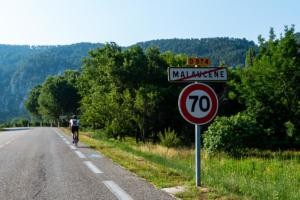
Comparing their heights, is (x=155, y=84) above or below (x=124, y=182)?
above

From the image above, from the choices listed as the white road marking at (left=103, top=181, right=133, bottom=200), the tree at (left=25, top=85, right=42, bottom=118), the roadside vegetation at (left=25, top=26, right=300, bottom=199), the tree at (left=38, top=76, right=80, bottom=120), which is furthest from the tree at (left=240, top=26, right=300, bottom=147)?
the tree at (left=25, top=85, right=42, bottom=118)

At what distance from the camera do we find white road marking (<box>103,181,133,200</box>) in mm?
8484

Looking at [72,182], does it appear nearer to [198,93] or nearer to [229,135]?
[198,93]

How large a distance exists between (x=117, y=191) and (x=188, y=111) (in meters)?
2.10

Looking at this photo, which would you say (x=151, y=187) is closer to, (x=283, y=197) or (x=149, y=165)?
(x=283, y=197)

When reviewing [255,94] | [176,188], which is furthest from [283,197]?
[255,94]

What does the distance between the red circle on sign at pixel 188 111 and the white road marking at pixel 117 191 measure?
189 cm

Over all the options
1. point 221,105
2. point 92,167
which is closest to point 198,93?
point 92,167

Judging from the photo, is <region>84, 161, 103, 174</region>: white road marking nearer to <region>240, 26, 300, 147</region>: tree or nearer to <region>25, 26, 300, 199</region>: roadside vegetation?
<region>25, 26, 300, 199</region>: roadside vegetation

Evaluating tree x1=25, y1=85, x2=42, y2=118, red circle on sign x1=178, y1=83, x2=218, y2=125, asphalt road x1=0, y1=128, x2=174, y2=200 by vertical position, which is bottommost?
asphalt road x1=0, y1=128, x2=174, y2=200

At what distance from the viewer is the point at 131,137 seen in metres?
39.0

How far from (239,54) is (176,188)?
17253cm

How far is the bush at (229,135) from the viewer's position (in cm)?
2625

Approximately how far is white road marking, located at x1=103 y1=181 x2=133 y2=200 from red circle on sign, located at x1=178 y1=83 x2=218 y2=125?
189 cm
